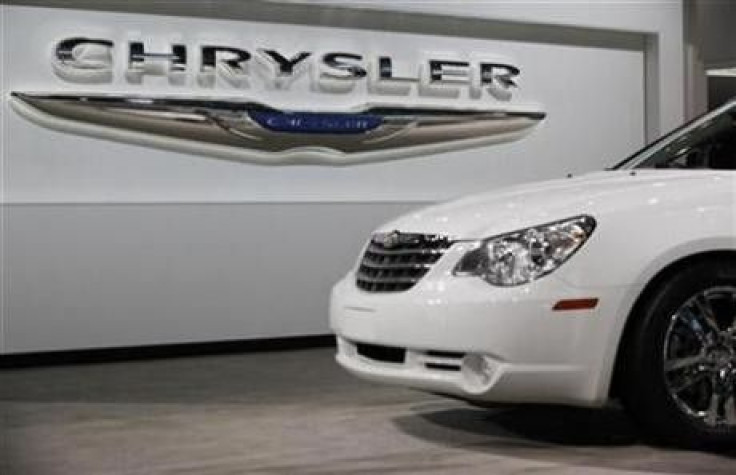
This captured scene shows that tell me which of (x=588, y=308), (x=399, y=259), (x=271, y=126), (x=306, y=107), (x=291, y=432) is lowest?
(x=291, y=432)

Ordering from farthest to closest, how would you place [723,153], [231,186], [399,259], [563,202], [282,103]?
[282,103] → [231,186] → [723,153] → [399,259] → [563,202]

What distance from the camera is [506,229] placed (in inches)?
176

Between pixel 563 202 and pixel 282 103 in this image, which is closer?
pixel 563 202

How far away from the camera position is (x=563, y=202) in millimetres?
4559

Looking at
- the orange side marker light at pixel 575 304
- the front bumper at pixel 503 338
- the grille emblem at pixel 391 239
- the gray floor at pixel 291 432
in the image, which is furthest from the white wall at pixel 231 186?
the orange side marker light at pixel 575 304

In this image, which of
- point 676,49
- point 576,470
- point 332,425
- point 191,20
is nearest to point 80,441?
point 332,425

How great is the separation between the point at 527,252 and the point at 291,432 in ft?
5.04

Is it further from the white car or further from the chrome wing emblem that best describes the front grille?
the chrome wing emblem

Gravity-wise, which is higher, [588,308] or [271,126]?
[271,126]

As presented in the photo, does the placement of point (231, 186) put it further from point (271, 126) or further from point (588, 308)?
point (588, 308)

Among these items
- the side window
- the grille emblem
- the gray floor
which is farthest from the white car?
the side window

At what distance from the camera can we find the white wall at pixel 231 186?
7.77 m

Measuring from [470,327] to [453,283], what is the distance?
7.8 inches

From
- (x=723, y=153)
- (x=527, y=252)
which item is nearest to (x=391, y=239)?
(x=527, y=252)
